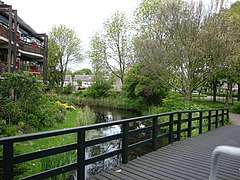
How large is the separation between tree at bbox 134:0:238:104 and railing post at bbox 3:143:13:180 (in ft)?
40.5

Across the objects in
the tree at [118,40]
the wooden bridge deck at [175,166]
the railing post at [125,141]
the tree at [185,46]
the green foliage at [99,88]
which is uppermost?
the tree at [118,40]

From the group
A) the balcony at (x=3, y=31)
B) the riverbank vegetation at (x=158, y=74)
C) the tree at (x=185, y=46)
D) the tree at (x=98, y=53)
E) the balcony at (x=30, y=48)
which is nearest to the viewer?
the riverbank vegetation at (x=158, y=74)

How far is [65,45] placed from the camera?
1385 inches

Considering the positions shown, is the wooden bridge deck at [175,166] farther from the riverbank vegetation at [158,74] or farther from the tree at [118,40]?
the tree at [118,40]

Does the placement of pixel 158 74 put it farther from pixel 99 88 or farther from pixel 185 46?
pixel 99 88

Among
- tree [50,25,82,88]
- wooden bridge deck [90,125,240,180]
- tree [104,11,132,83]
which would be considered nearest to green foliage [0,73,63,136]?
wooden bridge deck [90,125,240,180]

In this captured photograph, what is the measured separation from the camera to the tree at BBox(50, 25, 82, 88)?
34.8 meters

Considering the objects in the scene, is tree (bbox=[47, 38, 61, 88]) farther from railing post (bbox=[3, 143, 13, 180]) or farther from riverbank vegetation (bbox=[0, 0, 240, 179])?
railing post (bbox=[3, 143, 13, 180])

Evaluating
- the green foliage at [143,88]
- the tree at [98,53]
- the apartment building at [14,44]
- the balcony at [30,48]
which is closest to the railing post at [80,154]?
the apartment building at [14,44]

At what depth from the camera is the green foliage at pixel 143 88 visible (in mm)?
19375

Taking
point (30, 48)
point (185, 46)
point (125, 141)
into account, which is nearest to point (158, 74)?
point (185, 46)

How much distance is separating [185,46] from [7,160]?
12.9m

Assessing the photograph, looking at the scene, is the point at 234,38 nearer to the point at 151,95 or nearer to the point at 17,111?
the point at 151,95

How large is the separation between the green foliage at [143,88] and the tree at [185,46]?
3.39 metres
